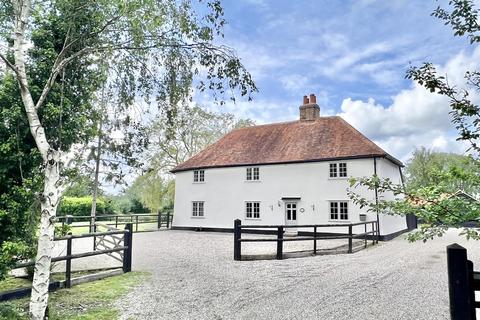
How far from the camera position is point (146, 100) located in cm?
661

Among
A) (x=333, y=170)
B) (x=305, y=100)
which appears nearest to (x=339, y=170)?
(x=333, y=170)

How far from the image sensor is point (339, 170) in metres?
19.3

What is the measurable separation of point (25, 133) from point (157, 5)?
320 centimetres

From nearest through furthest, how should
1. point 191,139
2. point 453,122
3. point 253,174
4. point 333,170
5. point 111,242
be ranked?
1. point 453,122
2. point 111,242
3. point 333,170
4. point 253,174
5. point 191,139

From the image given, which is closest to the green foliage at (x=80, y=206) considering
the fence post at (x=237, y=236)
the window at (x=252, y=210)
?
the window at (x=252, y=210)

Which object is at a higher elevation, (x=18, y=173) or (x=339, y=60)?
(x=339, y=60)

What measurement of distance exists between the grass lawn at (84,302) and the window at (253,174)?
14.5 meters

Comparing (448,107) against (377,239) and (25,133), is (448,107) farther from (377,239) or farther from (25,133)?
(377,239)

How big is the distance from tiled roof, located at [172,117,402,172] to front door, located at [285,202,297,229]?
2.83m

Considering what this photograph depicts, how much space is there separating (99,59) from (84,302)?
4756 mm

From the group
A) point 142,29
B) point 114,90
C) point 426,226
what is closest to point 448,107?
point 426,226

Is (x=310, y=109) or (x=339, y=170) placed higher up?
(x=310, y=109)

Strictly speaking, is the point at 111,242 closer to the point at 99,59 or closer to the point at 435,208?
the point at 99,59

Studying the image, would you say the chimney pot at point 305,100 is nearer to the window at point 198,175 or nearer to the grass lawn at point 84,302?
the window at point 198,175
